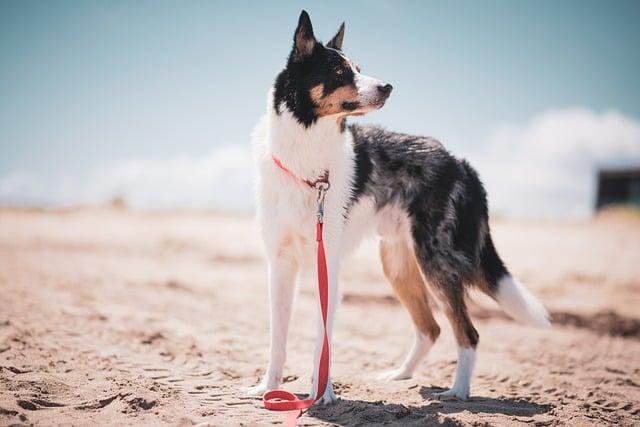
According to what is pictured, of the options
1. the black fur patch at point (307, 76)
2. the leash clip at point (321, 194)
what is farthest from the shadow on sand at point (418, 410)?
the black fur patch at point (307, 76)

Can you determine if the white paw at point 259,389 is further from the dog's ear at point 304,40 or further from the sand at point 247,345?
the dog's ear at point 304,40

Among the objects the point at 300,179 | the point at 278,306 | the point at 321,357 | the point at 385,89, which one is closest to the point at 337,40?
the point at 385,89

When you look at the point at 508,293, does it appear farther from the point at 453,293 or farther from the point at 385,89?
the point at 385,89

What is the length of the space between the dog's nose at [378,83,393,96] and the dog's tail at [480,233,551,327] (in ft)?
6.21

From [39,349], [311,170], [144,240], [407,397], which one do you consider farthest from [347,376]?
[144,240]

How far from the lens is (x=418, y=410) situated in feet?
11.5

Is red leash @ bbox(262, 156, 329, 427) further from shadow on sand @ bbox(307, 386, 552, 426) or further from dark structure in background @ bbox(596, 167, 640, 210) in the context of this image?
dark structure in background @ bbox(596, 167, 640, 210)

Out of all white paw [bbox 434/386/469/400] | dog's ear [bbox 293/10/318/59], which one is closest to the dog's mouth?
dog's ear [bbox 293/10/318/59]

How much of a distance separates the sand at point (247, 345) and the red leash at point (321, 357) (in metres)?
0.09

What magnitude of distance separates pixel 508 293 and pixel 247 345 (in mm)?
2720

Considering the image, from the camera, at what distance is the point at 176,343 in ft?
16.9

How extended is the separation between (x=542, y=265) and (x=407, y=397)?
340 inches

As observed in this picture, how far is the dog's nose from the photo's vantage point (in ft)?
11.6

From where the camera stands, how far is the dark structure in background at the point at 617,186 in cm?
2175
